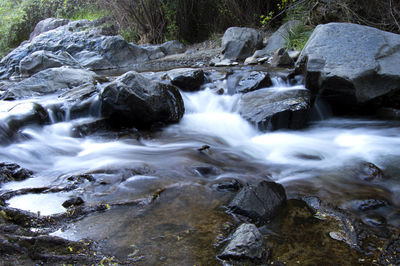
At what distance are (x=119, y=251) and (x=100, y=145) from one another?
2226 mm

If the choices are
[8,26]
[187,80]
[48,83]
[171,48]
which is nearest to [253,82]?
[187,80]

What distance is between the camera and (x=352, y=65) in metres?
4.31

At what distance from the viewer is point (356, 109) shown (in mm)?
4637

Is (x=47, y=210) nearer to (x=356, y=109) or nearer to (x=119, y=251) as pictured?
(x=119, y=251)

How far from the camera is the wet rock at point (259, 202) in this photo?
2.13 metres

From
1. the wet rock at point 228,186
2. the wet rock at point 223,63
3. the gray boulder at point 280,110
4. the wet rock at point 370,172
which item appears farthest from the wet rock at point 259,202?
the wet rock at point 223,63

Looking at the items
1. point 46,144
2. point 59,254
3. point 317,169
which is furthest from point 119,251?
point 46,144

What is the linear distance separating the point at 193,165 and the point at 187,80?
276cm

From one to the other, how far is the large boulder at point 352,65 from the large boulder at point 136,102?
219 cm

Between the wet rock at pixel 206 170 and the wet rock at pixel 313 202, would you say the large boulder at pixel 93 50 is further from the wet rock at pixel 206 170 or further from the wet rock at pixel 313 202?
the wet rock at pixel 313 202

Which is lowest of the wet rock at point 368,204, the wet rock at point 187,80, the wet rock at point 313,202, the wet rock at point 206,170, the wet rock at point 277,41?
the wet rock at point 368,204

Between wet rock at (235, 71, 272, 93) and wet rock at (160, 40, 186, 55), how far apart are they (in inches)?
244

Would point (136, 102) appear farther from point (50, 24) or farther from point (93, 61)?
point (50, 24)

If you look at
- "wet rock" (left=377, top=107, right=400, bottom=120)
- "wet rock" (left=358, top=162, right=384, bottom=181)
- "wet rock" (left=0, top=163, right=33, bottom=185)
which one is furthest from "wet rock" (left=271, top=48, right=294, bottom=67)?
"wet rock" (left=0, top=163, right=33, bottom=185)
